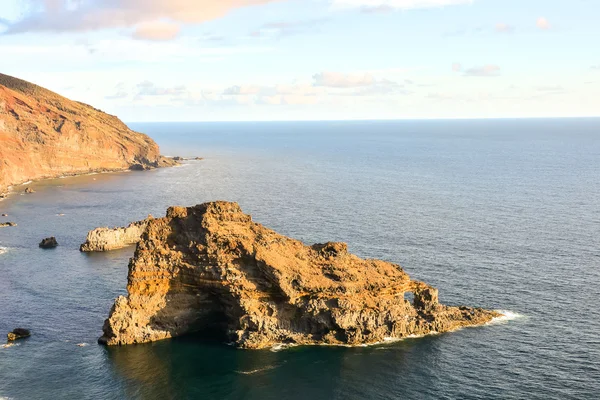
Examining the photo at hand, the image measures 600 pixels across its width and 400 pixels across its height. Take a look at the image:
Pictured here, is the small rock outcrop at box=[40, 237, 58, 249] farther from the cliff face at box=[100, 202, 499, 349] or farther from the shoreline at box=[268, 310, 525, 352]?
the shoreline at box=[268, 310, 525, 352]

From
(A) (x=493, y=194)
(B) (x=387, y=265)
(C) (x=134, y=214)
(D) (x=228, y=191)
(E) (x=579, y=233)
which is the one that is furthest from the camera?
(D) (x=228, y=191)

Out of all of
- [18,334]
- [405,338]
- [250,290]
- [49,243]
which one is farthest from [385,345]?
[49,243]

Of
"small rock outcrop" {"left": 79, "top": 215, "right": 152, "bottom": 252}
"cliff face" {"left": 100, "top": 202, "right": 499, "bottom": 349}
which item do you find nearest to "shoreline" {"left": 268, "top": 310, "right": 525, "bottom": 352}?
"cliff face" {"left": 100, "top": 202, "right": 499, "bottom": 349}

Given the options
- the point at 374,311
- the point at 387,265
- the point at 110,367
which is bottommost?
the point at 110,367

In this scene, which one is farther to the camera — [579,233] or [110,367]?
[579,233]

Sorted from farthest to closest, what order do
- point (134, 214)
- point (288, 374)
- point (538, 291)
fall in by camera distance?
point (134, 214)
point (538, 291)
point (288, 374)

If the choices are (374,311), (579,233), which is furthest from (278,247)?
Result: (579,233)

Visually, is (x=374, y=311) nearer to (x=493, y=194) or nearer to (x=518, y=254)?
(x=518, y=254)
